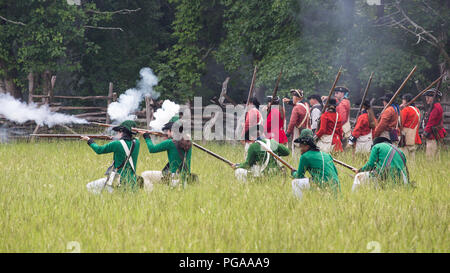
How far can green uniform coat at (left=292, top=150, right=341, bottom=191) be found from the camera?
22.5 ft

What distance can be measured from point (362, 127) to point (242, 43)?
8.44 metres

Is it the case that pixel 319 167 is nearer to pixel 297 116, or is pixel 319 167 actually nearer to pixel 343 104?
pixel 297 116

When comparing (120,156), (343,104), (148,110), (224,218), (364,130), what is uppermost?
(148,110)

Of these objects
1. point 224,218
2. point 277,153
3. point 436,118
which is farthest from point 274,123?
point 224,218

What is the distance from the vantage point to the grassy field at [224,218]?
5195 millimetres

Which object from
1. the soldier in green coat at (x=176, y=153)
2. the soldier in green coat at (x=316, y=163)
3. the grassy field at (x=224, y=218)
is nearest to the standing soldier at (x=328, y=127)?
the grassy field at (x=224, y=218)

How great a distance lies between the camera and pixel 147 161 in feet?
39.1

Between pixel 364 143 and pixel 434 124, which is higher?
pixel 434 124

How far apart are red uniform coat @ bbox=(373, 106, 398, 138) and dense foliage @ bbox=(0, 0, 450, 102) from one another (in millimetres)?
5843

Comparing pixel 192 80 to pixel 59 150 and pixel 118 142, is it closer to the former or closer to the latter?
pixel 59 150

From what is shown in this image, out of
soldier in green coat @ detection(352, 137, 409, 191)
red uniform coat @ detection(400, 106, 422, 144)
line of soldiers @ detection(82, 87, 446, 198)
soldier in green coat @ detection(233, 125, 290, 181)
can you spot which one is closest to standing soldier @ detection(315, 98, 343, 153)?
line of soldiers @ detection(82, 87, 446, 198)

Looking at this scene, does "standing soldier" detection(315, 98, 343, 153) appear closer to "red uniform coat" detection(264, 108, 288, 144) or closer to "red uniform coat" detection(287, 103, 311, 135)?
"red uniform coat" detection(287, 103, 311, 135)

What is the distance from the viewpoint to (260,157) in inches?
323
